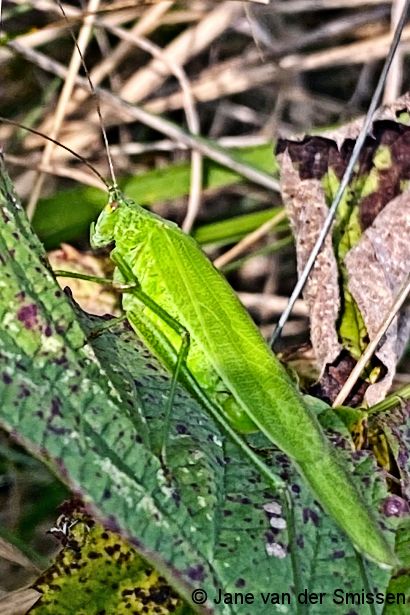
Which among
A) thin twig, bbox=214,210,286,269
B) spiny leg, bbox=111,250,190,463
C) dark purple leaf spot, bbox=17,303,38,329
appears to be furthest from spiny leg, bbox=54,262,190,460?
thin twig, bbox=214,210,286,269

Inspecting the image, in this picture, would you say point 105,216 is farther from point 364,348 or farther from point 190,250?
→ point 364,348

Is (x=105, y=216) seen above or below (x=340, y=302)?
above

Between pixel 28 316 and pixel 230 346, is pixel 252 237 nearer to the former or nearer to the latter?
pixel 230 346

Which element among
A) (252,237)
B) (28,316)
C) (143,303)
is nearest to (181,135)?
(252,237)

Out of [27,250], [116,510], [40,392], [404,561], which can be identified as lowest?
[404,561]

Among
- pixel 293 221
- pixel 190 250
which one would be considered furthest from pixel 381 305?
pixel 190 250

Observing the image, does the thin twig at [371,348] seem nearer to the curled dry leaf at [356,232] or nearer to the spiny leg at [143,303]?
the curled dry leaf at [356,232]
